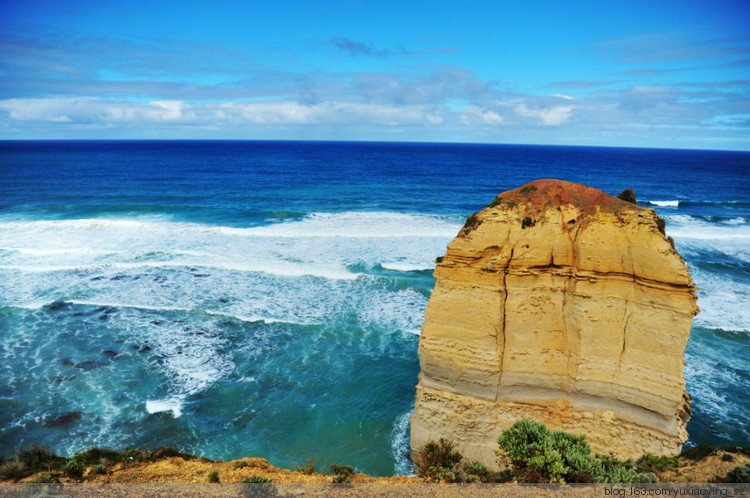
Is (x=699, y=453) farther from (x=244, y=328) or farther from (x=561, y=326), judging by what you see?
(x=244, y=328)

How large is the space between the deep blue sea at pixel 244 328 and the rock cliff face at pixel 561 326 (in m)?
3.33

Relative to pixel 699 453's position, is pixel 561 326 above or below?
above

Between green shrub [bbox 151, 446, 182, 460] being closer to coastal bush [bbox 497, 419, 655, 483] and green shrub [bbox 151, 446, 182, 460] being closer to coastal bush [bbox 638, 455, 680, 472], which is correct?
coastal bush [bbox 497, 419, 655, 483]

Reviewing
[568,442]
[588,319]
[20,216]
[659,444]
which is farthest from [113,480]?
[20,216]

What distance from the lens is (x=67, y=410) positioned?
1372cm

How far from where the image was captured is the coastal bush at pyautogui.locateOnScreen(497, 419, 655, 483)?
7.93 meters

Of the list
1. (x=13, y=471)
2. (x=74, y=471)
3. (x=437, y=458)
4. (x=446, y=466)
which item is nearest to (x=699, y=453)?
(x=446, y=466)

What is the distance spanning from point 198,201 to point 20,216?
15.5m

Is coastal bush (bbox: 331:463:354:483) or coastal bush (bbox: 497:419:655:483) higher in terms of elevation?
coastal bush (bbox: 497:419:655:483)

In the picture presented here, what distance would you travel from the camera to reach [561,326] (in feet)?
33.1

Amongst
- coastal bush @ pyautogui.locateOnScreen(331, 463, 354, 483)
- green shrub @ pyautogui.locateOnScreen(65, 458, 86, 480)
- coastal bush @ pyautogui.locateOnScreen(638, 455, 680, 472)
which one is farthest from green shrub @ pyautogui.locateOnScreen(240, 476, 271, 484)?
coastal bush @ pyautogui.locateOnScreen(638, 455, 680, 472)

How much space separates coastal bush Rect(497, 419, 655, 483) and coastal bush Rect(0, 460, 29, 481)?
10.5m

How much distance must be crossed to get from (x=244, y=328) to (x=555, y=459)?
566 inches

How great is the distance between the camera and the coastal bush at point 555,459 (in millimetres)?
7930
